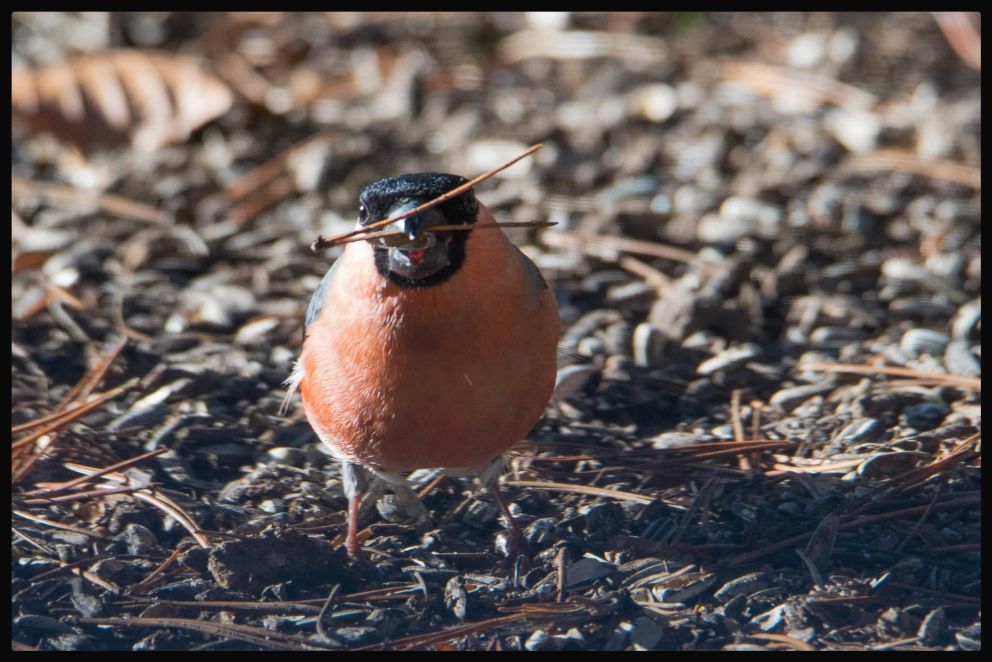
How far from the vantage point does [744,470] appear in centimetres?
416

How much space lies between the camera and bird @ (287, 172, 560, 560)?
3.49 meters

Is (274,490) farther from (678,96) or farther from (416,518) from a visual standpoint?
(678,96)

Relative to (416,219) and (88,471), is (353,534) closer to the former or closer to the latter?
(88,471)

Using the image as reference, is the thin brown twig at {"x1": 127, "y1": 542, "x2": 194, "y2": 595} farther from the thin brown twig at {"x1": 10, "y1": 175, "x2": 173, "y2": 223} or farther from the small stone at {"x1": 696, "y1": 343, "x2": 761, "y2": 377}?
the thin brown twig at {"x1": 10, "y1": 175, "x2": 173, "y2": 223}

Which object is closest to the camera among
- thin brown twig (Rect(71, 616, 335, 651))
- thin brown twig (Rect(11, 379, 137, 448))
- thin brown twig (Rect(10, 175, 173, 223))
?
thin brown twig (Rect(71, 616, 335, 651))

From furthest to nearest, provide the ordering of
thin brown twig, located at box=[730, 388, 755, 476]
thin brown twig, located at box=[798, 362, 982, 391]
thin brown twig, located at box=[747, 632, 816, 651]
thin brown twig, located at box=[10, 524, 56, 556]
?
thin brown twig, located at box=[798, 362, 982, 391], thin brown twig, located at box=[730, 388, 755, 476], thin brown twig, located at box=[10, 524, 56, 556], thin brown twig, located at box=[747, 632, 816, 651]

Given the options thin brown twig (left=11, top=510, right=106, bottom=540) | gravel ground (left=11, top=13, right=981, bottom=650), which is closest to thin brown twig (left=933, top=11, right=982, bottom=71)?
gravel ground (left=11, top=13, right=981, bottom=650)

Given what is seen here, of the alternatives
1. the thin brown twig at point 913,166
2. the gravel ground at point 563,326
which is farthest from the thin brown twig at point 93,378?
the thin brown twig at point 913,166

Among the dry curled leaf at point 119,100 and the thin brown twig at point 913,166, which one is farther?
the dry curled leaf at point 119,100

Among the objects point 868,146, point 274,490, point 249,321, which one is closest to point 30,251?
point 249,321

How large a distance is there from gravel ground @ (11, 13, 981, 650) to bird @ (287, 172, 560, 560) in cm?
40

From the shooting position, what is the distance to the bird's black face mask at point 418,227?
341 centimetres

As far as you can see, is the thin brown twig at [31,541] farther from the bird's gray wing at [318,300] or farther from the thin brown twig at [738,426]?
the thin brown twig at [738,426]

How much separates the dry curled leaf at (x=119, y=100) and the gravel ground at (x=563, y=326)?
0.02 metres
